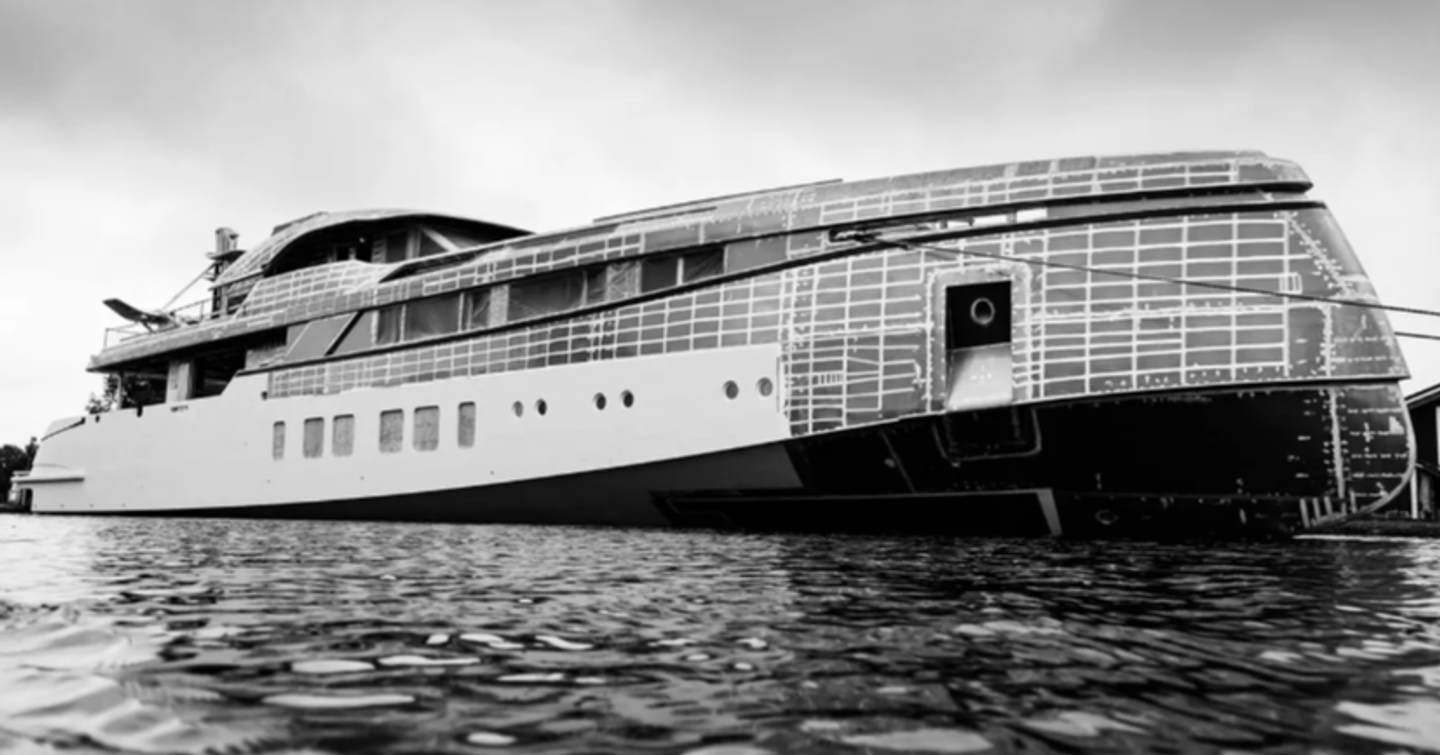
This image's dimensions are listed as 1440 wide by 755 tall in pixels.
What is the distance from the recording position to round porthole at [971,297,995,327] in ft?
41.3

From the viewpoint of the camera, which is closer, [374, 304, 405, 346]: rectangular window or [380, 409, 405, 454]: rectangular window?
[380, 409, 405, 454]: rectangular window

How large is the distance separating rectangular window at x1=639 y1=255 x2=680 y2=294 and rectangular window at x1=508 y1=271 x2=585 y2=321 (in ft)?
3.47

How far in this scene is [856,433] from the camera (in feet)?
41.9

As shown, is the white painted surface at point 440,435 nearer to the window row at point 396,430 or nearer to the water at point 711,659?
the window row at point 396,430

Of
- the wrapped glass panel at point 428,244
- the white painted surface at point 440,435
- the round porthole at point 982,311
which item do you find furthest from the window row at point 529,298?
the round porthole at point 982,311

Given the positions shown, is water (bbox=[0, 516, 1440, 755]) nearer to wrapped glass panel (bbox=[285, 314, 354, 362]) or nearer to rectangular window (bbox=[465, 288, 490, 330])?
rectangular window (bbox=[465, 288, 490, 330])

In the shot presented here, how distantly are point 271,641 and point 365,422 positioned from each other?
13.8 metres

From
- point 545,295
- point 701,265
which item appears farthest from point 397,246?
point 701,265

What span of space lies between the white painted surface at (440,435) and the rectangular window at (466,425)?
0.32ft

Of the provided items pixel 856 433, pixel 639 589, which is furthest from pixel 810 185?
pixel 639 589

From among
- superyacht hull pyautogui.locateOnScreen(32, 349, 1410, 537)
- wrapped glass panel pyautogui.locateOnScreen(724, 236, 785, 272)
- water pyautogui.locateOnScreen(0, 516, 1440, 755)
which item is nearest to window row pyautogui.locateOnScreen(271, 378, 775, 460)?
superyacht hull pyautogui.locateOnScreen(32, 349, 1410, 537)

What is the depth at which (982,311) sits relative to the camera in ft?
41.5

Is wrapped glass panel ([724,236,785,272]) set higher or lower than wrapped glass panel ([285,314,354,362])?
higher

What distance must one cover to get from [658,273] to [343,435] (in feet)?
21.3
